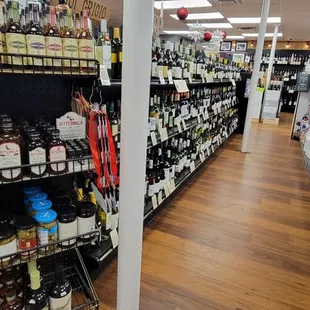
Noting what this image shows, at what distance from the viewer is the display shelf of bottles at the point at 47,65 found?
1.09 meters

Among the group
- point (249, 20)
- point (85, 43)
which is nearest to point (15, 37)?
point (85, 43)

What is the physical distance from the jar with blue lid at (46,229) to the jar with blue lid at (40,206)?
2 centimetres

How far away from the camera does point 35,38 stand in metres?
1.13

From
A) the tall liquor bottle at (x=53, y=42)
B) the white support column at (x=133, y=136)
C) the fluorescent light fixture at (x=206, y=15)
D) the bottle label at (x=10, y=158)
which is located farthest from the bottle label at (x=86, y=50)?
the fluorescent light fixture at (x=206, y=15)

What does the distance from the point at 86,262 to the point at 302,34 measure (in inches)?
472

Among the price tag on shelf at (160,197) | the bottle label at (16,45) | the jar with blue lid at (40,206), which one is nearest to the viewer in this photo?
the bottle label at (16,45)

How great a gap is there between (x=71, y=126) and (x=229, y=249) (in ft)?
5.26

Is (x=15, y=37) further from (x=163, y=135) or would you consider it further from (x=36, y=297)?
(x=163, y=135)

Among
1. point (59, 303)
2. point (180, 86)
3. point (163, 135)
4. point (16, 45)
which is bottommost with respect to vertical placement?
point (59, 303)

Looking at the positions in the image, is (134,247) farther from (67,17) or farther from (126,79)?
(67,17)

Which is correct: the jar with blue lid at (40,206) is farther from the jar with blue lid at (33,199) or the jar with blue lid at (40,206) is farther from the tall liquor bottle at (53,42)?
the tall liquor bottle at (53,42)

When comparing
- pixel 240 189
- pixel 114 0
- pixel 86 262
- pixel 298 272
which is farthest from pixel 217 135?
pixel 114 0

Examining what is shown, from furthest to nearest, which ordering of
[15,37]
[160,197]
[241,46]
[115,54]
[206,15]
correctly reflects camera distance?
[241,46] < [206,15] < [160,197] < [115,54] < [15,37]

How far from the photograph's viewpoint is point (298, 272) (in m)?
2.02
